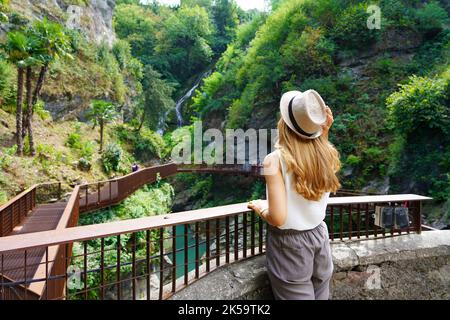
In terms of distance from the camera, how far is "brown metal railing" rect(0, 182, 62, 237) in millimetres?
6451

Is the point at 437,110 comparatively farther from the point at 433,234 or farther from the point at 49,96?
the point at 49,96

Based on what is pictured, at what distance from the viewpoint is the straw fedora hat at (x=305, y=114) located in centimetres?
171

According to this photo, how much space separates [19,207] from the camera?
787cm

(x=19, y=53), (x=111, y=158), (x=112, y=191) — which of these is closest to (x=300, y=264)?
(x=112, y=191)

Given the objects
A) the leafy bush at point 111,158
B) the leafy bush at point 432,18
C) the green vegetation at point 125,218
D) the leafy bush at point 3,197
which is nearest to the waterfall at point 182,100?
the leafy bush at point 111,158

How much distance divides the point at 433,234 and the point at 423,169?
9.54 m

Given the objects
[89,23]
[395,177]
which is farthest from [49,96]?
[395,177]

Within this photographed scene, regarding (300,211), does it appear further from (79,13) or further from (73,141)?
(79,13)

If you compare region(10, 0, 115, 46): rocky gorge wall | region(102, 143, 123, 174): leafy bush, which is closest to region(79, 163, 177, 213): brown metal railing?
region(102, 143, 123, 174): leafy bush

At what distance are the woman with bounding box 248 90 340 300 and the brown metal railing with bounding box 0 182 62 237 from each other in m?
6.60

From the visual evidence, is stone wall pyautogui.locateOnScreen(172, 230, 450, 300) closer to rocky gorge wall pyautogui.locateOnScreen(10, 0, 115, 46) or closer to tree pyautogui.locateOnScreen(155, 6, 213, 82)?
rocky gorge wall pyautogui.locateOnScreen(10, 0, 115, 46)

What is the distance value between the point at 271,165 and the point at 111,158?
17.1m

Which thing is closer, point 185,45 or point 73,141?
point 73,141

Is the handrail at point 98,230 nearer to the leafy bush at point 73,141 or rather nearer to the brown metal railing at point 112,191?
the brown metal railing at point 112,191
